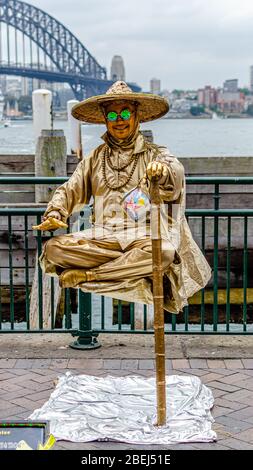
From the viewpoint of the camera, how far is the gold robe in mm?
4461

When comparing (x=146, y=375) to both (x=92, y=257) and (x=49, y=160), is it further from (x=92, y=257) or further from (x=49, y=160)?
(x=49, y=160)

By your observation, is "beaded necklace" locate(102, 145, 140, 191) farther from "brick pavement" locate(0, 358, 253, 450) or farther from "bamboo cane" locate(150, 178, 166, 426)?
"brick pavement" locate(0, 358, 253, 450)

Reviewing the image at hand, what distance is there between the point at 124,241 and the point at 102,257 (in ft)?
0.53

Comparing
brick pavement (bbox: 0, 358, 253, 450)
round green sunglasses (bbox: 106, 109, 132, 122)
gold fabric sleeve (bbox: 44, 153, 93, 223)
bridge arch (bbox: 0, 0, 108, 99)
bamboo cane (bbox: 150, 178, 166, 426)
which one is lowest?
brick pavement (bbox: 0, 358, 253, 450)

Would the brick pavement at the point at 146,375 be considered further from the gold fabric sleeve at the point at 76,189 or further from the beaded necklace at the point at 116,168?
the beaded necklace at the point at 116,168

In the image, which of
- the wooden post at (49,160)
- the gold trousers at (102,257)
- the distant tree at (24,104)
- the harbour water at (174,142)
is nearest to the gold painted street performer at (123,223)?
the gold trousers at (102,257)

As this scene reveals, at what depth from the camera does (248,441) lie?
4.12 m

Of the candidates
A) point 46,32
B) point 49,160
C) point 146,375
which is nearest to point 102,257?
point 146,375

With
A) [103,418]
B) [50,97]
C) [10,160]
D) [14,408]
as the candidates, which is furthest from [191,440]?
[50,97]

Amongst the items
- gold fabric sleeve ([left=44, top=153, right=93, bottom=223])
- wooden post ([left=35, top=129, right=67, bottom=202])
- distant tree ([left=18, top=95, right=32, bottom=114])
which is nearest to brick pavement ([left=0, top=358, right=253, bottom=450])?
gold fabric sleeve ([left=44, top=153, right=93, bottom=223])

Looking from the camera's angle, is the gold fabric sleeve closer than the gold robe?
No

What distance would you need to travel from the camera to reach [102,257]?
459 cm
